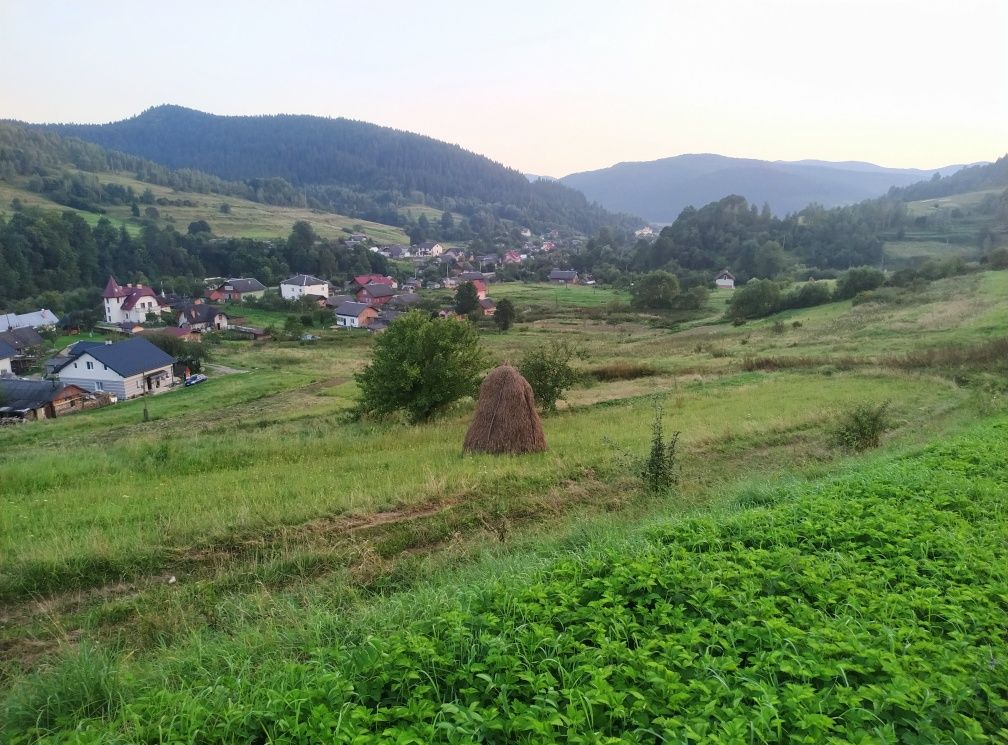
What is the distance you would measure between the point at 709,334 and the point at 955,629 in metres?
56.2

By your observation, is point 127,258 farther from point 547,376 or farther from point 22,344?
point 547,376

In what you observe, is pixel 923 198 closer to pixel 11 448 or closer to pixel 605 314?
pixel 605 314

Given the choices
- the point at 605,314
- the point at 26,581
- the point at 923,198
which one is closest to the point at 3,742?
the point at 26,581

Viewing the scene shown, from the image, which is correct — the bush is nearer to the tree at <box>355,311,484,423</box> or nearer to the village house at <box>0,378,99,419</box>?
the tree at <box>355,311,484,423</box>

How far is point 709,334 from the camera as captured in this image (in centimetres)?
5825

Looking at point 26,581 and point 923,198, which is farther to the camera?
point 923,198

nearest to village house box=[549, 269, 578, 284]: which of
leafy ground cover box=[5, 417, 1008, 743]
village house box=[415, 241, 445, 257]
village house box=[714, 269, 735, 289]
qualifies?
village house box=[714, 269, 735, 289]

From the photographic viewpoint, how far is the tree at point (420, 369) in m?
22.4

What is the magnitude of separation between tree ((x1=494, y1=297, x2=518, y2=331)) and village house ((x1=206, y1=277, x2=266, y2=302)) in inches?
2087

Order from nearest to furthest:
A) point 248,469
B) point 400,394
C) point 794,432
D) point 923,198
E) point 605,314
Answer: point 248,469
point 794,432
point 400,394
point 605,314
point 923,198

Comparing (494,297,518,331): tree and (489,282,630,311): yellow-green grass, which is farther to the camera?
A: (489,282,630,311): yellow-green grass

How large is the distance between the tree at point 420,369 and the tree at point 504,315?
50.6m

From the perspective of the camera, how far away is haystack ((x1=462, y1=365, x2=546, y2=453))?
15055 millimetres

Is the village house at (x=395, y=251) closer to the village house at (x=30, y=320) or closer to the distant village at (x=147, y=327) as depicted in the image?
the distant village at (x=147, y=327)
